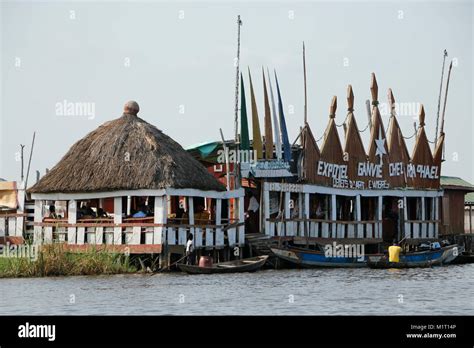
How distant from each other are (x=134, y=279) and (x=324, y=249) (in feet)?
33.7

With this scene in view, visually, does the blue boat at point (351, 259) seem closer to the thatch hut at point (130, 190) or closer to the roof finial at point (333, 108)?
the thatch hut at point (130, 190)

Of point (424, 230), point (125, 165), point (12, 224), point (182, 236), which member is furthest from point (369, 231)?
point (12, 224)

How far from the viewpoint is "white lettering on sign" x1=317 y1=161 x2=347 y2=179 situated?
35.3 metres

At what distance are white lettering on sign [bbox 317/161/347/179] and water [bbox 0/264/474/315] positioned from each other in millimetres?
6851

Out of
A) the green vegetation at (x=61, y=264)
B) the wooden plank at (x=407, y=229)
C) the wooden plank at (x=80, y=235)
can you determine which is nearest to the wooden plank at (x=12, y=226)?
the wooden plank at (x=80, y=235)

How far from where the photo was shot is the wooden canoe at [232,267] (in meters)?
28.0

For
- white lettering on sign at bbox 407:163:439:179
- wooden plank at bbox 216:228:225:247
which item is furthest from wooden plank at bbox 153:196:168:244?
white lettering on sign at bbox 407:163:439:179

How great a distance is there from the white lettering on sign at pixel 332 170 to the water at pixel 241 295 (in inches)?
270

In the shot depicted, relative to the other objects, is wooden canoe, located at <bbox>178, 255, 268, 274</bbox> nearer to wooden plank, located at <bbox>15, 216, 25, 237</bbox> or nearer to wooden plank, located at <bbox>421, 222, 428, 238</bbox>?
wooden plank, located at <bbox>15, 216, 25, 237</bbox>

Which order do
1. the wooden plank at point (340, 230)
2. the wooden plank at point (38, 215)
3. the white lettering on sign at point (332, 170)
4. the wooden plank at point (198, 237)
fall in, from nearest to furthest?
the wooden plank at point (198, 237), the wooden plank at point (38, 215), the white lettering on sign at point (332, 170), the wooden plank at point (340, 230)

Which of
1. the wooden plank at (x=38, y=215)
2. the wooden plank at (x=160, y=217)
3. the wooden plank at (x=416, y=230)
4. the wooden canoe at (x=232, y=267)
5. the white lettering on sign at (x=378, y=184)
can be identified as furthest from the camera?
the wooden plank at (x=416, y=230)
